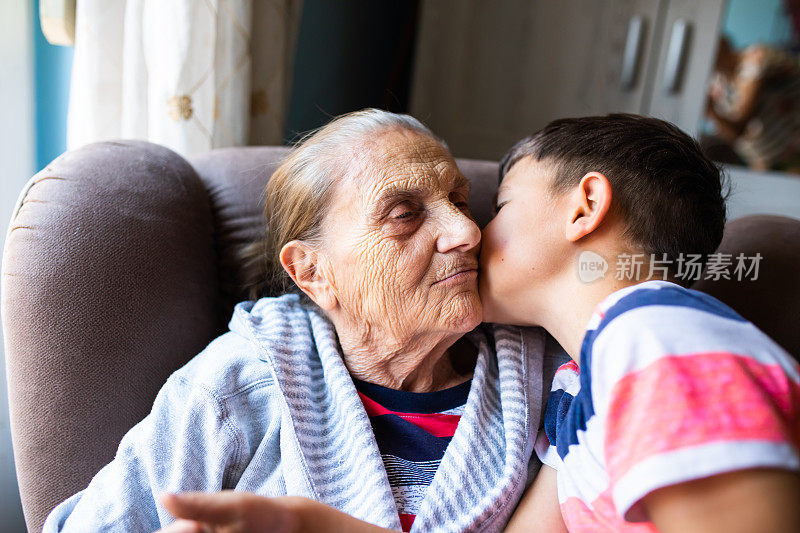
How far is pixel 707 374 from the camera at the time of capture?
27.2 inches

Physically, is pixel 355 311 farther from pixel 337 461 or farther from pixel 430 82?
pixel 430 82

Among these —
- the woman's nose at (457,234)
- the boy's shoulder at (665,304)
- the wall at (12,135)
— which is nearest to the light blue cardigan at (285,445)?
the woman's nose at (457,234)

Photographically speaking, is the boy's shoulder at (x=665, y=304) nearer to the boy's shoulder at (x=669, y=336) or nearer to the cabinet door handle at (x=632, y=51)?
the boy's shoulder at (x=669, y=336)

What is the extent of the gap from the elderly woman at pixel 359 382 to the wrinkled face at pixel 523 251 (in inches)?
1.8

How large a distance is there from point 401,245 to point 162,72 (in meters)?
0.90

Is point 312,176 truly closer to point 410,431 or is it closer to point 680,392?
point 410,431

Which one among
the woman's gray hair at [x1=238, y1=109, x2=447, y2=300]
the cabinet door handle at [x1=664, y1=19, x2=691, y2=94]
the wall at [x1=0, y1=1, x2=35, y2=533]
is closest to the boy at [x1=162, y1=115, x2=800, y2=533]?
the woman's gray hair at [x1=238, y1=109, x2=447, y2=300]

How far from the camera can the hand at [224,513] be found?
0.66 metres

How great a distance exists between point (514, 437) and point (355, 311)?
347mm

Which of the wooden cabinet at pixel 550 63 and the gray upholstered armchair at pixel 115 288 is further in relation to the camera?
the wooden cabinet at pixel 550 63

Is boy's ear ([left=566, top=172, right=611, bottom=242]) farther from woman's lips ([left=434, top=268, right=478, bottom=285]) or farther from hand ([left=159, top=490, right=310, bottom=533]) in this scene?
hand ([left=159, top=490, right=310, bottom=533])

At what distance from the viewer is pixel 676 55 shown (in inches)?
134

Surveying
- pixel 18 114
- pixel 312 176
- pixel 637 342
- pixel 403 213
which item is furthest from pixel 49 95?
pixel 637 342

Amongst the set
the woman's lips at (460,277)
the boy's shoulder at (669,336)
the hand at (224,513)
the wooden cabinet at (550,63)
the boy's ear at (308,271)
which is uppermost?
the wooden cabinet at (550,63)
